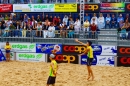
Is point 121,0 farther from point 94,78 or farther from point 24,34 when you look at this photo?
point 94,78

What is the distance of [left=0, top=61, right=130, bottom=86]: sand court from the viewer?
15866 mm

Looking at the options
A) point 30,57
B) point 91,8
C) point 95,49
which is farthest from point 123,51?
point 30,57

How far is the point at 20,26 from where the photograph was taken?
26.0m

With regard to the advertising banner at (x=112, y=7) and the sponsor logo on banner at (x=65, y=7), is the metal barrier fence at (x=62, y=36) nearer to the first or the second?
the advertising banner at (x=112, y=7)

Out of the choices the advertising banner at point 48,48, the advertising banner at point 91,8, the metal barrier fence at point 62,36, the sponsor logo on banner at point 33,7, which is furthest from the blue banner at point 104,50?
the sponsor logo on banner at point 33,7

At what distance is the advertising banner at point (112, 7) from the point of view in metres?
25.2

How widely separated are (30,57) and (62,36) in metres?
2.95

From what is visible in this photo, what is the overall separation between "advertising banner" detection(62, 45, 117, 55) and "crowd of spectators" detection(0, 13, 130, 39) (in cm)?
80

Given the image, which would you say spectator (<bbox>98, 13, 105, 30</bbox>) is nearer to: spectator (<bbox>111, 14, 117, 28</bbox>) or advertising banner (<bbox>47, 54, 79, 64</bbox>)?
spectator (<bbox>111, 14, 117, 28</bbox>)

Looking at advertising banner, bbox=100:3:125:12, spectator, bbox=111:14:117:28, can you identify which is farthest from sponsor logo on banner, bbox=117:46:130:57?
advertising banner, bbox=100:3:125:12

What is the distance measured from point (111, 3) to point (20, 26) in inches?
279

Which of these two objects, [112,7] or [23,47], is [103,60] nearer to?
[112,7]

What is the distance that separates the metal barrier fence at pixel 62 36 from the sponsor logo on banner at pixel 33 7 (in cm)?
Result: 397

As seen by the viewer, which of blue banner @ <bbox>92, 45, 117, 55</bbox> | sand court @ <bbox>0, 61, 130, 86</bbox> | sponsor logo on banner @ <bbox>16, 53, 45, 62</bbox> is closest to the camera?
sand court @ <bbox>0, 61, 130, 86</bbox>
